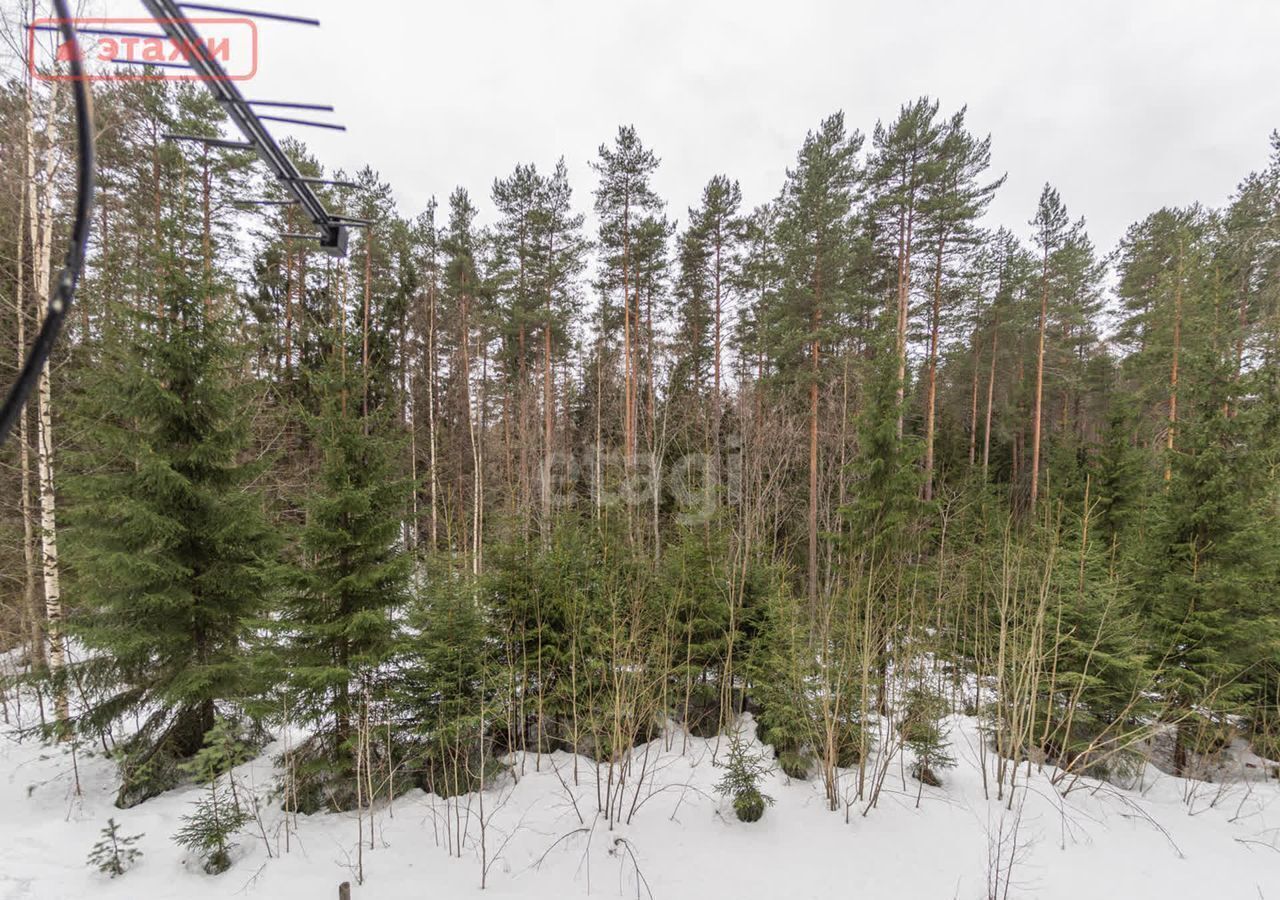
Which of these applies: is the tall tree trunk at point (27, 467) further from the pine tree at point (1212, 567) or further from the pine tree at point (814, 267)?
the pine tree at point (1212, 567)

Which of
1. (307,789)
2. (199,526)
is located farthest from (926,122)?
(307,789)

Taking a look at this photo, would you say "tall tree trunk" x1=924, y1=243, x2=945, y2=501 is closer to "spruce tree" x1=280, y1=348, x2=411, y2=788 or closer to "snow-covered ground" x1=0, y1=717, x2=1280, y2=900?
"snow-covered ground" x1=0, y1=717, x2=1280, y2=900

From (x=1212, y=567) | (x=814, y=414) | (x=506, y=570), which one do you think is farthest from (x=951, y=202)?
(x=506, y=570)

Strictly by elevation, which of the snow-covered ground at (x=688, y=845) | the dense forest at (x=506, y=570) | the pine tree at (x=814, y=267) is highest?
the pine tree at (x=814, y=267)

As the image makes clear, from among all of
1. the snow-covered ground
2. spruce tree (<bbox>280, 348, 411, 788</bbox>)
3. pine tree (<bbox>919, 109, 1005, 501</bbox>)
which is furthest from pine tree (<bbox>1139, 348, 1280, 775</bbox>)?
spruce tree (<bbox>280, 348, 411, 788</bbox>)

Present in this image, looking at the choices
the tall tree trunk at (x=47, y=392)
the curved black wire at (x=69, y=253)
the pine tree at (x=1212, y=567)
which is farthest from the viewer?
the pine tree at (x=1212, y=567)

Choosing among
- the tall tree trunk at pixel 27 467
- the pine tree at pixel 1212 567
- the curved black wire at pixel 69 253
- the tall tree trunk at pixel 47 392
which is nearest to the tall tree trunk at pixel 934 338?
the pine tree at pixel 1212 567

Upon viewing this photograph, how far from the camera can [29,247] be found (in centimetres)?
669

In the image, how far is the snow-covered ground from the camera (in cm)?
421

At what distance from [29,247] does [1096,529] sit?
2224 centimetres

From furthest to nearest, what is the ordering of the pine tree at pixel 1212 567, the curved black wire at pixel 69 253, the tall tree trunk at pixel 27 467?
the pine tree at pixel 1212 567
the tall tree trunk at pixel 27 467
the curved black wire at pixel 69 253

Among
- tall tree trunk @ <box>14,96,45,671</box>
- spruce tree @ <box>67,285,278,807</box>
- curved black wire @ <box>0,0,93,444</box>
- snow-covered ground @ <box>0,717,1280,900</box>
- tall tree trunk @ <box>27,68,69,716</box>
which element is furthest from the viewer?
tall tree trunk @ <box>14,96,45,671</box>

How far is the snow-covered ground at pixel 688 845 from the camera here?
13.8 feet

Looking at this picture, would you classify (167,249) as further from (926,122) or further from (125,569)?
(926,122)
